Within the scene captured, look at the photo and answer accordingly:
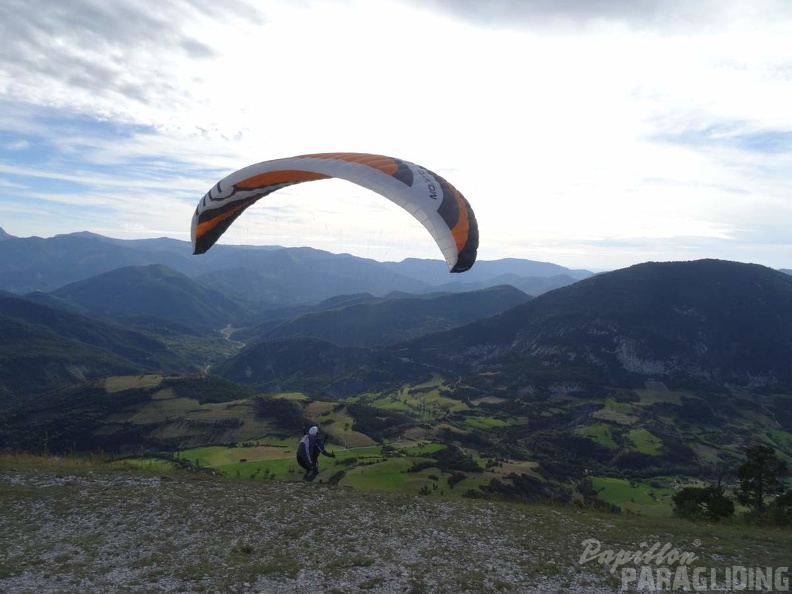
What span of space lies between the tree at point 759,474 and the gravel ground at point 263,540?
46.5 feet

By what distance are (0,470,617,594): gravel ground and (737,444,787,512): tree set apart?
14166 mm

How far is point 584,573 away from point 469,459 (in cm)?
7328

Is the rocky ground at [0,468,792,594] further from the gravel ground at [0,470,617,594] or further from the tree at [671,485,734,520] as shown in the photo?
the tree at [671,485,734,520]

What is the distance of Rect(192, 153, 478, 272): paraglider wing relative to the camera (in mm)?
16672

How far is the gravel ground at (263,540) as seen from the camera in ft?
31.0

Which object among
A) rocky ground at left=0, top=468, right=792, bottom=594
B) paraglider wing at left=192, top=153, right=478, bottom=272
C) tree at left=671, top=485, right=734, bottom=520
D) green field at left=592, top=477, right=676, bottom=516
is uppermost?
paraglider wing at left=192, top=153, right=478, bottom=272

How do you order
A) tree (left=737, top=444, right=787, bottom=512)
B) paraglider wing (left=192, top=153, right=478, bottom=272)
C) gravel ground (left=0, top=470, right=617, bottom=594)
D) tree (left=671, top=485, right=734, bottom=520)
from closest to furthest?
gravel ground (left=0, top=470, right=617, bottom=594)
paraglider wing (left=192, top=153, right=478, bottom=272)
tree (left=671, top=485, right=734, bottom=520)
tree (left=737, top=444, right=787, bottom=512)

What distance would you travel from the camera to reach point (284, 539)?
1133 cm

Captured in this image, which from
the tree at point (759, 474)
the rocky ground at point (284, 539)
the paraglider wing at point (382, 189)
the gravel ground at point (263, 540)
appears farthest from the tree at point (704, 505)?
the paraglider wing at point (382, 189)

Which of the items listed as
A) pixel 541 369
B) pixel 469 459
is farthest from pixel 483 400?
pixel 469 459

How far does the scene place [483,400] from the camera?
167625 mm

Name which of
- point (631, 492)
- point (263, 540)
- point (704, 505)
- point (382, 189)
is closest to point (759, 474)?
point (704, 505)

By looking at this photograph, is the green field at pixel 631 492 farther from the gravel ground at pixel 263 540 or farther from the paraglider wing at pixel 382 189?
the paraglider wing at pixel 382 189

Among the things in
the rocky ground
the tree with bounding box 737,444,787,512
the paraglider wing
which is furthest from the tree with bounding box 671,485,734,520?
the paraglider wing
